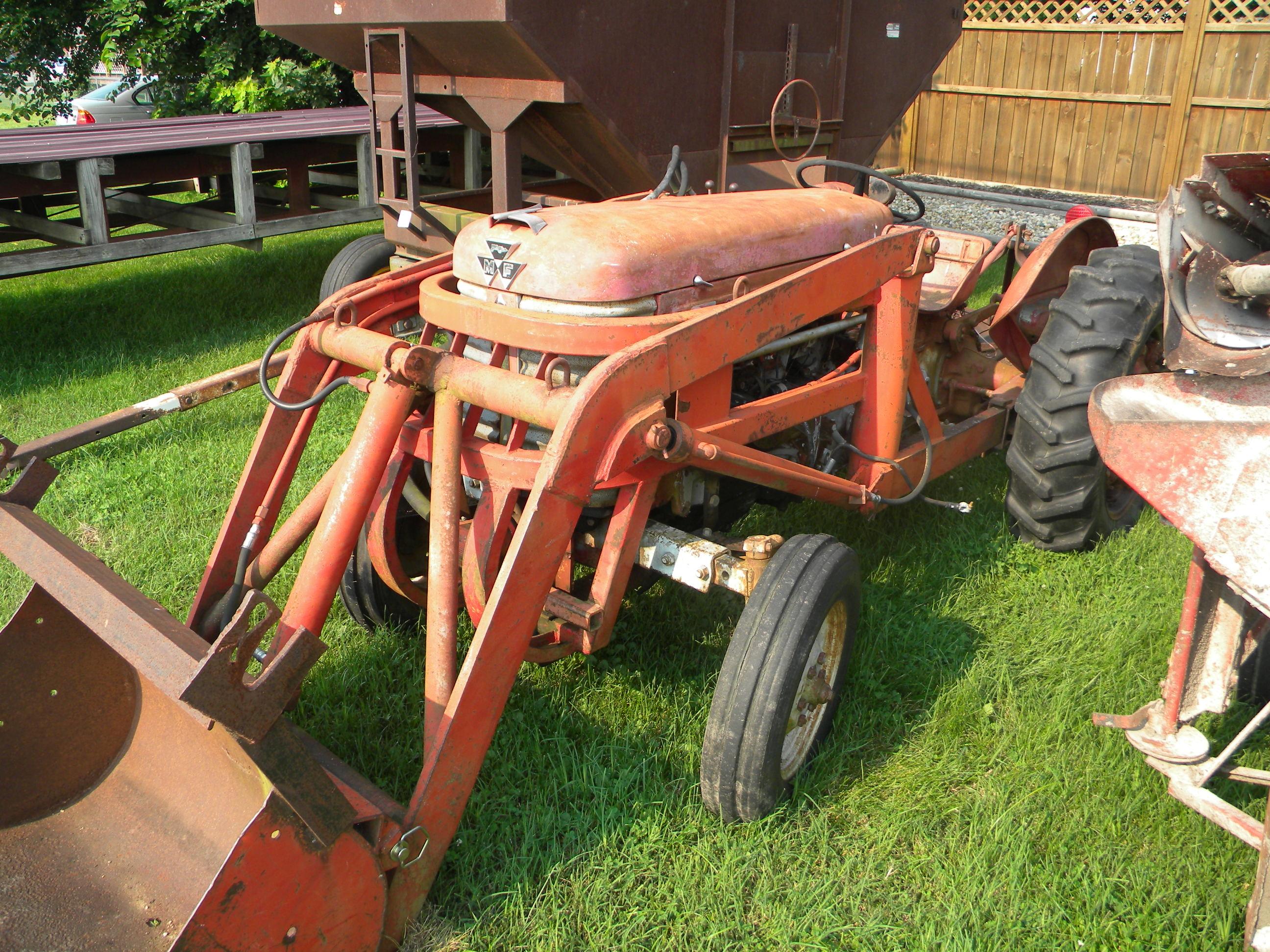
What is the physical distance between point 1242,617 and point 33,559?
2677 mm

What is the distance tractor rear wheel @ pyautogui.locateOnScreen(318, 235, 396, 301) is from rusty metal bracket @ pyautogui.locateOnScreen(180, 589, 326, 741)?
4.92m

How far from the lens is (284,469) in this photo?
2.93m

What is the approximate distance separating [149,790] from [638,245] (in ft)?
5.86

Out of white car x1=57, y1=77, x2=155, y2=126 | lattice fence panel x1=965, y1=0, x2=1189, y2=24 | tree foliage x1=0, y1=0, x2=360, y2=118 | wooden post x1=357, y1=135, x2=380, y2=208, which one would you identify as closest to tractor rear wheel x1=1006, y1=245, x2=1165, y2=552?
wooden post x1=357, y1=135, x2=380, y2=208

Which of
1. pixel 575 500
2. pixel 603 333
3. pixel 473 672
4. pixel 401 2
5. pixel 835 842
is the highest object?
pixel 401 2

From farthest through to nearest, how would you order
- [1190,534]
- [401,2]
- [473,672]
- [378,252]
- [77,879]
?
[378,252] < [401,2] < [77,879] < [473,672] < [1190,534]

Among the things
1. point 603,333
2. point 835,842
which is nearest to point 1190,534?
point 835,842

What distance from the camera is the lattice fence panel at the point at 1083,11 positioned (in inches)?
384

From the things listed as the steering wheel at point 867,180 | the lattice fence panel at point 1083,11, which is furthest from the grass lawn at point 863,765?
the lattice fence panel at point 1083,11

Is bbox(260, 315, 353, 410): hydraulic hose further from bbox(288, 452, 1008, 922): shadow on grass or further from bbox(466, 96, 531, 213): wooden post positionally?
bbox(466, 96, 531, 213): wooden post

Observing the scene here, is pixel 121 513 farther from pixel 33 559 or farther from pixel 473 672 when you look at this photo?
pixel 473 672

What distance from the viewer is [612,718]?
3.09m

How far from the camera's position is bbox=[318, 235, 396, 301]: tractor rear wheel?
658 centimetres

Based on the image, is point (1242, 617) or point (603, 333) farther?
point (603, 333)
